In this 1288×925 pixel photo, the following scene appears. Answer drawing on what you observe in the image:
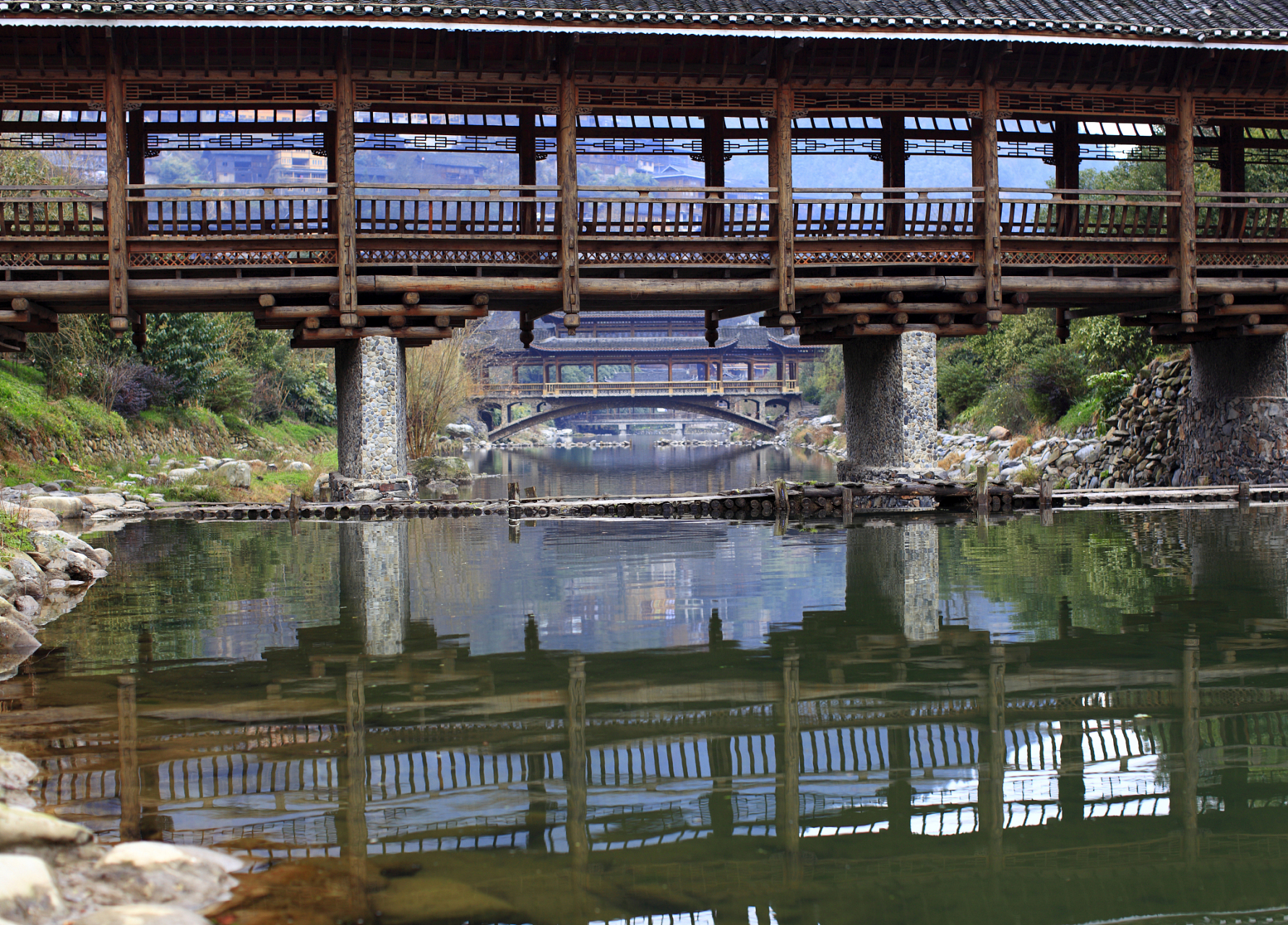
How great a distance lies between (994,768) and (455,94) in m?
12.6

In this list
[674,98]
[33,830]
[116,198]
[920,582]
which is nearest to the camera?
[33,830]

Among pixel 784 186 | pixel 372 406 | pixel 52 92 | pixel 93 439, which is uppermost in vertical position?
pixel 52 92

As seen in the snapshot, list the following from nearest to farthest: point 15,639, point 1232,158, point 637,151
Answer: point 15,639
point 637,151
point 1232,158

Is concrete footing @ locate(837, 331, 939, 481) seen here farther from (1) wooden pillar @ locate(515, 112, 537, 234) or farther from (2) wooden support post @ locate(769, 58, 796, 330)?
(1) wooden pillar @ locate(515, 112, 537, 234)

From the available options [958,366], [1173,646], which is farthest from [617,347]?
[1173,646]

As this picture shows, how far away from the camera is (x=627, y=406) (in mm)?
59781

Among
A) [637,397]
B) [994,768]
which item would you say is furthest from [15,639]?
[637,397]

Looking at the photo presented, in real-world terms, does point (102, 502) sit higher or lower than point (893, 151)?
lower

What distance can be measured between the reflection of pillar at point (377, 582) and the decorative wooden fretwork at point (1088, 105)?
10.2 m

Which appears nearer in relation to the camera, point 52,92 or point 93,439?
point 52,92

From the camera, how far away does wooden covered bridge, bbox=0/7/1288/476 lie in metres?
15.1

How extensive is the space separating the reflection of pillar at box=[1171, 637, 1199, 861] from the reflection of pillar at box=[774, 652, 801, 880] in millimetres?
1576

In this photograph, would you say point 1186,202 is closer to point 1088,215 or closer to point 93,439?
point 1088,215

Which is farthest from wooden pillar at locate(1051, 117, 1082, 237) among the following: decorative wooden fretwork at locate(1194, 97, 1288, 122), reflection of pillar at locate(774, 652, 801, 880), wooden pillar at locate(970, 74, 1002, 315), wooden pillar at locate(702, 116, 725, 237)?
reflection of pillar at locate(774, 652, 801, 880)
